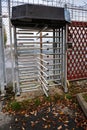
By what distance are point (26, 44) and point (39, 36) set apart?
1.25 feet

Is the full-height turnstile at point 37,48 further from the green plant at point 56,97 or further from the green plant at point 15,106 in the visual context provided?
the green plant at point 15,106

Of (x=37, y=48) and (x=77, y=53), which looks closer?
(x=37, y=48)

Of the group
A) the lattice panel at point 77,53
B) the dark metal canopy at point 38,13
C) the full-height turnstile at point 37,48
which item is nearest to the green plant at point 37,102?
the full-height turnstile at point 37,48

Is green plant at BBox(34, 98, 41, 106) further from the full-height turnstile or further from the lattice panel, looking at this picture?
the lattice panel

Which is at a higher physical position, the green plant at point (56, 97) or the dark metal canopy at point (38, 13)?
the dark metal canopy at point (38, 13)

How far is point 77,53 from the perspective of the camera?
4324 mm

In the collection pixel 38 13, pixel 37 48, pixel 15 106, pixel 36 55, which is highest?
pixel 38 13

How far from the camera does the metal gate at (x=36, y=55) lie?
11.1 ft

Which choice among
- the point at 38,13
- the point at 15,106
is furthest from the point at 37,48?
the point at 15,106

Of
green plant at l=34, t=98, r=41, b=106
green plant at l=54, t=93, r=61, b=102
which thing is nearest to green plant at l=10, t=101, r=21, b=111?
green plant at l=34, t=98, r=41, b=106

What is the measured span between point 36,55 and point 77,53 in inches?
52.5

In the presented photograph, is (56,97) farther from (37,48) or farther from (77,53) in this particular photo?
(77,53)

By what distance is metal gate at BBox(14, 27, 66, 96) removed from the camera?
11.1 feet

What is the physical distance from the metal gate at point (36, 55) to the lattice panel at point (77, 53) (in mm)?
545
